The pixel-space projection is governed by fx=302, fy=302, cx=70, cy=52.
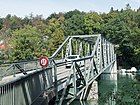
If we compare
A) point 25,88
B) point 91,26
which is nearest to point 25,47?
point 91,26

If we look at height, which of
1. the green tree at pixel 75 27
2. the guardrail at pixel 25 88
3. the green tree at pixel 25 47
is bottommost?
the guardrail at pixel 25 88

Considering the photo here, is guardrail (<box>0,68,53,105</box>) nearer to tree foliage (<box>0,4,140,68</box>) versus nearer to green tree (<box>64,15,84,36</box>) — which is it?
tree foliage (<box>0,4,140,68</box>)

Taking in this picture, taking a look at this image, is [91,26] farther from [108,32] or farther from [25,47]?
[25,47]

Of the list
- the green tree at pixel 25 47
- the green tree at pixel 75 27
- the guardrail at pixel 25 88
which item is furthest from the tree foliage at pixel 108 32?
the guardrail at pixel 25 88

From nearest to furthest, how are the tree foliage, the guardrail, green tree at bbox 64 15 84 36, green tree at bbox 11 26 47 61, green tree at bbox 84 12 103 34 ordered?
the guardrail, green tree at bbox 11 26 47 61, the tree foliage, green tree at bbox 64 15 84 36, green tree at bbox 84 12 103 34

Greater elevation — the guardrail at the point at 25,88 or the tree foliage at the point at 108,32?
the tree foliage at the point at 108,32

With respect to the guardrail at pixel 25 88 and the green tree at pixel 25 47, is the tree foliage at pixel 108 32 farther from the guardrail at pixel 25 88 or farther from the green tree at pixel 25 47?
the guardrail at pixel 25 88

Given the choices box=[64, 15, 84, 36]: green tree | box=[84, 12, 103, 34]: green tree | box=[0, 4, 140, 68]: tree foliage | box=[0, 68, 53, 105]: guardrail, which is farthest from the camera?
box=[84, 12, 103, 34]: green tree

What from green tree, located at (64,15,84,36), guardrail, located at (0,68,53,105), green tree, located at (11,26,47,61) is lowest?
guardrail, located at (0,68,53,105)

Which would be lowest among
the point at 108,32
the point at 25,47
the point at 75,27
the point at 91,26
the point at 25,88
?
the point at 25,88

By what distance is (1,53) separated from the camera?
191ft

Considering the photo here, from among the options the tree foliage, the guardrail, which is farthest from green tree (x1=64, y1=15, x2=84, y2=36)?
the guardrail

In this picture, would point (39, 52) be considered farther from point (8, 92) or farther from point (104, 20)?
point (8, 92)

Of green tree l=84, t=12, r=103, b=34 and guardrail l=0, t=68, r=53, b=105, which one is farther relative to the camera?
green tree l=84, t=12, r=103, b=34
